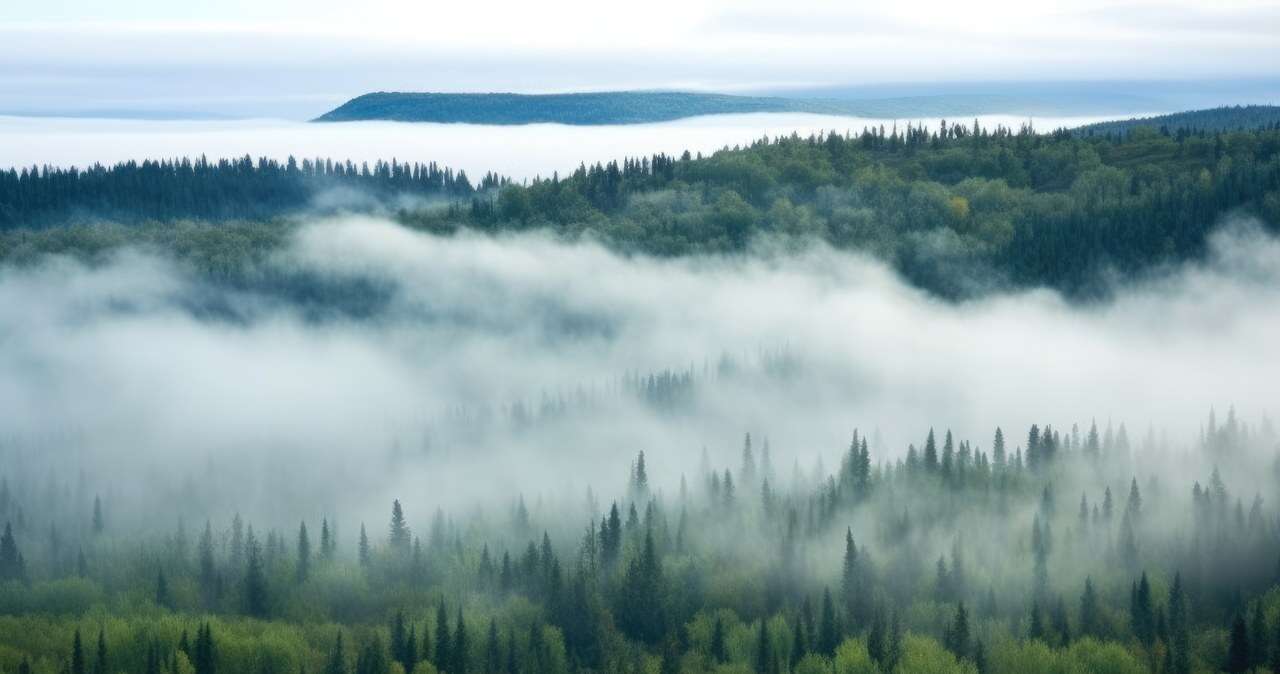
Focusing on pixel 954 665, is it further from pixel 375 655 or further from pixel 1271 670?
pixel 375 655

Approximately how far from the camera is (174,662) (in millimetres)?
199875

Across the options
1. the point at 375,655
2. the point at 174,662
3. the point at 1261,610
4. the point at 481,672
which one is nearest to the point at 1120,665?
the point at 1261,610

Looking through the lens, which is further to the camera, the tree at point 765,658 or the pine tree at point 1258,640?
the tree at point 765,658

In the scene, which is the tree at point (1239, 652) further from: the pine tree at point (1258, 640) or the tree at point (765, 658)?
the tree at point (765, 658)

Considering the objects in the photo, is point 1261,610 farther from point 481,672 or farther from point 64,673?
point 64,673

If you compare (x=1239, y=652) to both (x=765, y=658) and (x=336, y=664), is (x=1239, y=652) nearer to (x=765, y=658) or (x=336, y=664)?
(x=765, y=658)

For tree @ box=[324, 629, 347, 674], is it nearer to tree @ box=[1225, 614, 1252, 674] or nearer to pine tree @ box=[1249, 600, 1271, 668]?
tree @ box=[1225, 614, 1252, 674]

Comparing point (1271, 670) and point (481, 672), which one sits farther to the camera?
point (481, 672)

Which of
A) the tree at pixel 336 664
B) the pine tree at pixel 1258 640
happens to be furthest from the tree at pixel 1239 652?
the tree at pixel 336 664

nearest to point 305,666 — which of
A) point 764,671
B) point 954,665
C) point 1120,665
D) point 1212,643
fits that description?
point 764,671

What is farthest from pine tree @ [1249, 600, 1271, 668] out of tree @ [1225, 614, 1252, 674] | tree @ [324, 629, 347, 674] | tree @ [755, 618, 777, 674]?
tree @ [324, 629, 347, 674]

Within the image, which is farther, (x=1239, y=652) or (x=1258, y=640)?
(x=1258, y=640)


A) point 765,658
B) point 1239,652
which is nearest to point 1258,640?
point 1239,652

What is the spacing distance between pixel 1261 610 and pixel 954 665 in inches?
1546
